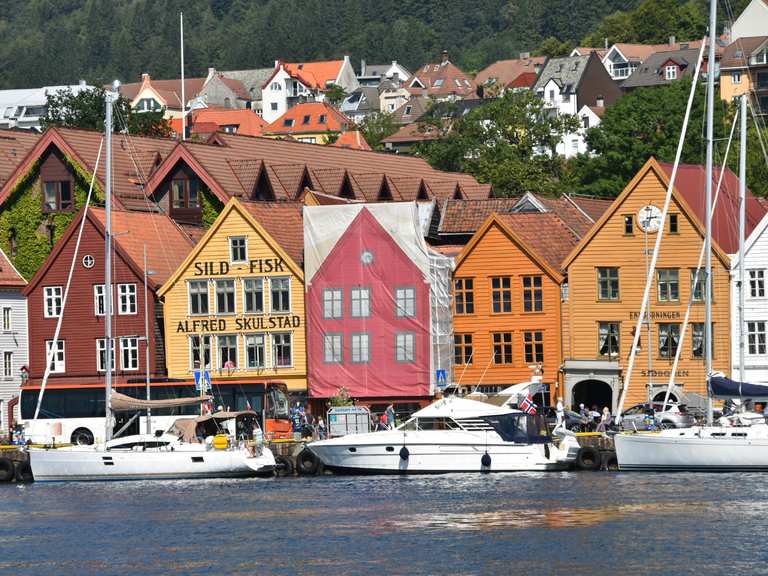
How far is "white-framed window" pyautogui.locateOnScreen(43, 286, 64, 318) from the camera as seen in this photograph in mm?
97125

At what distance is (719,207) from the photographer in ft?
306

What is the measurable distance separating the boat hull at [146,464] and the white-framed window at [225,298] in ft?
59.5

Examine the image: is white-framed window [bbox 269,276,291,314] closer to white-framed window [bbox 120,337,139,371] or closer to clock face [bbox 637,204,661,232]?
white-framed window [bbox 120,337,139,371]

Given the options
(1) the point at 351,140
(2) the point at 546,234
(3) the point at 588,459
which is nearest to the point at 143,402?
(3) the point at 588,459

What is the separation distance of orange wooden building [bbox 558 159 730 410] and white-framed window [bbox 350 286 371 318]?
979cm

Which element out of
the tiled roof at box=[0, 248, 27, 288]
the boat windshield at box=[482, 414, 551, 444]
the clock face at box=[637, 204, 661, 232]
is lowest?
the boat windshield at box=[482, 414, 551, 444]

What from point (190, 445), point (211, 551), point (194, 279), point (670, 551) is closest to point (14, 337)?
point (194, 279)

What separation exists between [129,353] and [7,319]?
7.53 meters

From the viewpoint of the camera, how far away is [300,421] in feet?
287

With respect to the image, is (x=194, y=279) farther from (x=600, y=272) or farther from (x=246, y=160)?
(x=600, y=272)

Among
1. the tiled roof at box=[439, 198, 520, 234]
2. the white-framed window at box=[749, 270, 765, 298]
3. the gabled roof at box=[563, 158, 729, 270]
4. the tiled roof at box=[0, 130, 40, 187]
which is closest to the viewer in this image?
the gabled roof at box=[563, 158, 729, 270]

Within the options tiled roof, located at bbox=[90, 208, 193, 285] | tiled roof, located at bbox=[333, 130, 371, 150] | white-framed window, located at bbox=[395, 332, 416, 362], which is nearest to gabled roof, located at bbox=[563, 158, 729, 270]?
white-framed window, located at bbox=[395, 332, 416, 362]

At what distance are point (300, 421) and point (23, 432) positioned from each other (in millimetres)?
12852

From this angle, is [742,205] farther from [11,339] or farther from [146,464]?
[11,339]
